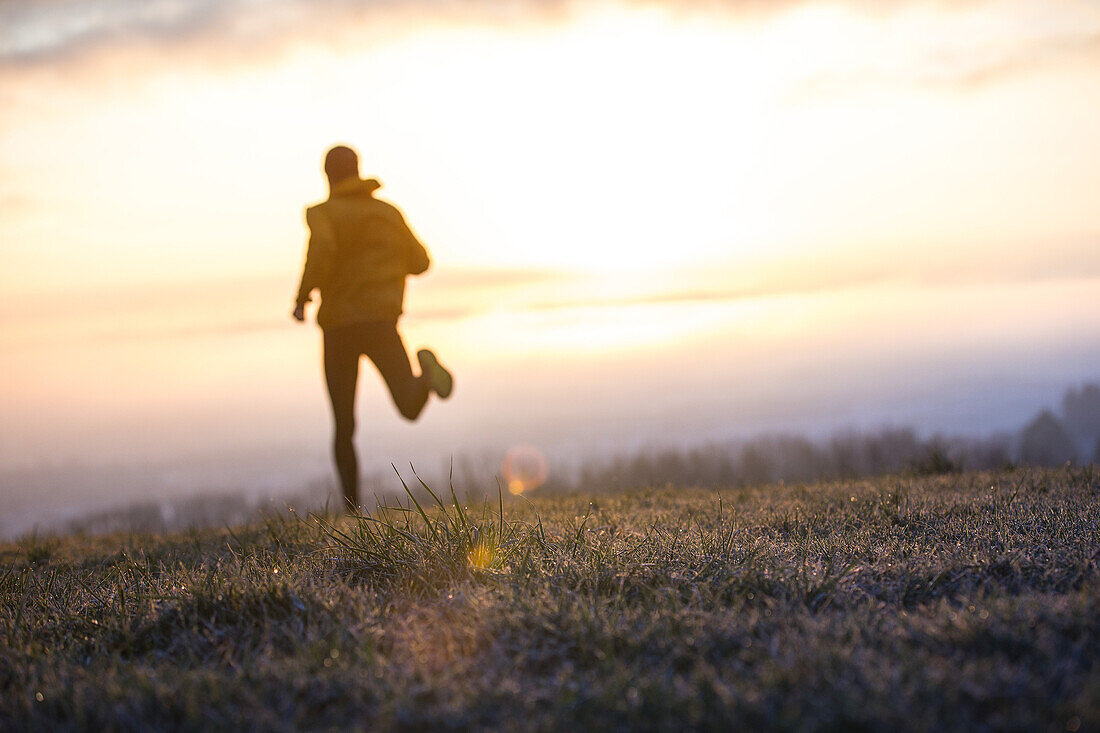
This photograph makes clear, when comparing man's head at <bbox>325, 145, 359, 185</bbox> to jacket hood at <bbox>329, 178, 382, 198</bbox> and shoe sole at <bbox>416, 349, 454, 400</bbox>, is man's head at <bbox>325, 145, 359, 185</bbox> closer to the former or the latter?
jacket hood at <bbox>329, 178, 382, 198</bbox>

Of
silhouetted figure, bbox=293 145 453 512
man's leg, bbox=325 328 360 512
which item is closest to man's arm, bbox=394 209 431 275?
silhouetted figure, bbox=293 145 453 512

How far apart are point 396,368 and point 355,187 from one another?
4.35 feet

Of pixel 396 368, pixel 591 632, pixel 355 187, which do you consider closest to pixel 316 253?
pixel 355 187

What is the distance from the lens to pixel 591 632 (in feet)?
7.95

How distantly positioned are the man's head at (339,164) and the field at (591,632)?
3081mm

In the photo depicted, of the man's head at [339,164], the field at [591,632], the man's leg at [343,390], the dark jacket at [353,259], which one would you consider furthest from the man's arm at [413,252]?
the field at [591,632]

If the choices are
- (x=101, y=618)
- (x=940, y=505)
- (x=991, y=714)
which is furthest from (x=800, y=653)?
(x=940, y=505)

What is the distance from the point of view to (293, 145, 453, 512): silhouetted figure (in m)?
5.92

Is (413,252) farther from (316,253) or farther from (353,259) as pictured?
(316,253)

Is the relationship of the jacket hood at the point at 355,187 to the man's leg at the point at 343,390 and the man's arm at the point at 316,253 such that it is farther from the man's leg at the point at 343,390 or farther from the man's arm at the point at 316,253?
the man's leg at the point at 343,390

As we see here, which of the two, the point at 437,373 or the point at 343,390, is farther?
the point at 343,390

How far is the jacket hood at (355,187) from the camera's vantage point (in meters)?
6.06

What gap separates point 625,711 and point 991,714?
821 mm

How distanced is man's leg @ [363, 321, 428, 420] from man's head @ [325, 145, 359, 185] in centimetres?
110
